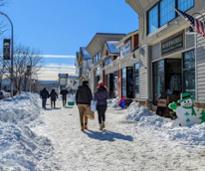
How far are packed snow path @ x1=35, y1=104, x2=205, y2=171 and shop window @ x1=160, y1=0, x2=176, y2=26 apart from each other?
9.22m

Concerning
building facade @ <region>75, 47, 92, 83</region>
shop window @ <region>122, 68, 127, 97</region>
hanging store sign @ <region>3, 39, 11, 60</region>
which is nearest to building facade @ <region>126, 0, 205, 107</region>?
shop window @ <region>122, 68, 127, 97</region>

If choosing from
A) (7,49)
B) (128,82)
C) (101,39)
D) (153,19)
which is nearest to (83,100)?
(153,19)

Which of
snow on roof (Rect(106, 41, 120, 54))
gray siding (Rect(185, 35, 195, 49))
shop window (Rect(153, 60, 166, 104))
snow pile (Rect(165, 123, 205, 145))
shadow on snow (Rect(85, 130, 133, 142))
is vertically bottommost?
shadow on snow (Rect(85, 130, 133, 142))

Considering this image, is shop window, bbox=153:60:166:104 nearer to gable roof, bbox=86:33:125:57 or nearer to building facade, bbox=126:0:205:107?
building facade, bbox=126:0:205:107

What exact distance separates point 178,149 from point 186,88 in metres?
10.2

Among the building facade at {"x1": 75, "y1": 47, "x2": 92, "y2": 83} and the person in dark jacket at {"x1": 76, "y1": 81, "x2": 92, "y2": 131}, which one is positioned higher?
the building facade at {"x1": 75, "y1": 47, "x2": 92, "y2": 83}

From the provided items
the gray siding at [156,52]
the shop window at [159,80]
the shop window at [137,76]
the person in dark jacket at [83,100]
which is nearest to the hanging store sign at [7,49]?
the shop window at [137,76]

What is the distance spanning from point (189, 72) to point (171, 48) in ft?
8.15

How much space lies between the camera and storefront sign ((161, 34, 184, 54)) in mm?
22125

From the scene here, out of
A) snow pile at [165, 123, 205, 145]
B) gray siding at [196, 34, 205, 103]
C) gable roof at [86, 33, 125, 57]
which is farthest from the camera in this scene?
gable roof at [86, 33, 125, 57]

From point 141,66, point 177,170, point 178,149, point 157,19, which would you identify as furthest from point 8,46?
point 177,170

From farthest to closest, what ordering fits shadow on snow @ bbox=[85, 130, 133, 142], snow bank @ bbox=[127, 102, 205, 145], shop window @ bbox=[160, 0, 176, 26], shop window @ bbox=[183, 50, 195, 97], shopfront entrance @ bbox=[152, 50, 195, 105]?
shop window @ bbox=[160, 0, 176, 26]
shopfront entrance @ bbox=[152, 50, 195, 105]
shop window @ bbox=[183, 50, 195, 97]
shadow on snow @ bbox=[85, 130, 133, 142]
snow bank @ bbox=[127, 102, 205, 145]

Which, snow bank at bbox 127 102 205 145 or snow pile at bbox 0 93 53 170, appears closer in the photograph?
snow pile at bbox 0 93 53 170

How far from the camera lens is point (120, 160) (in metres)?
10.8
